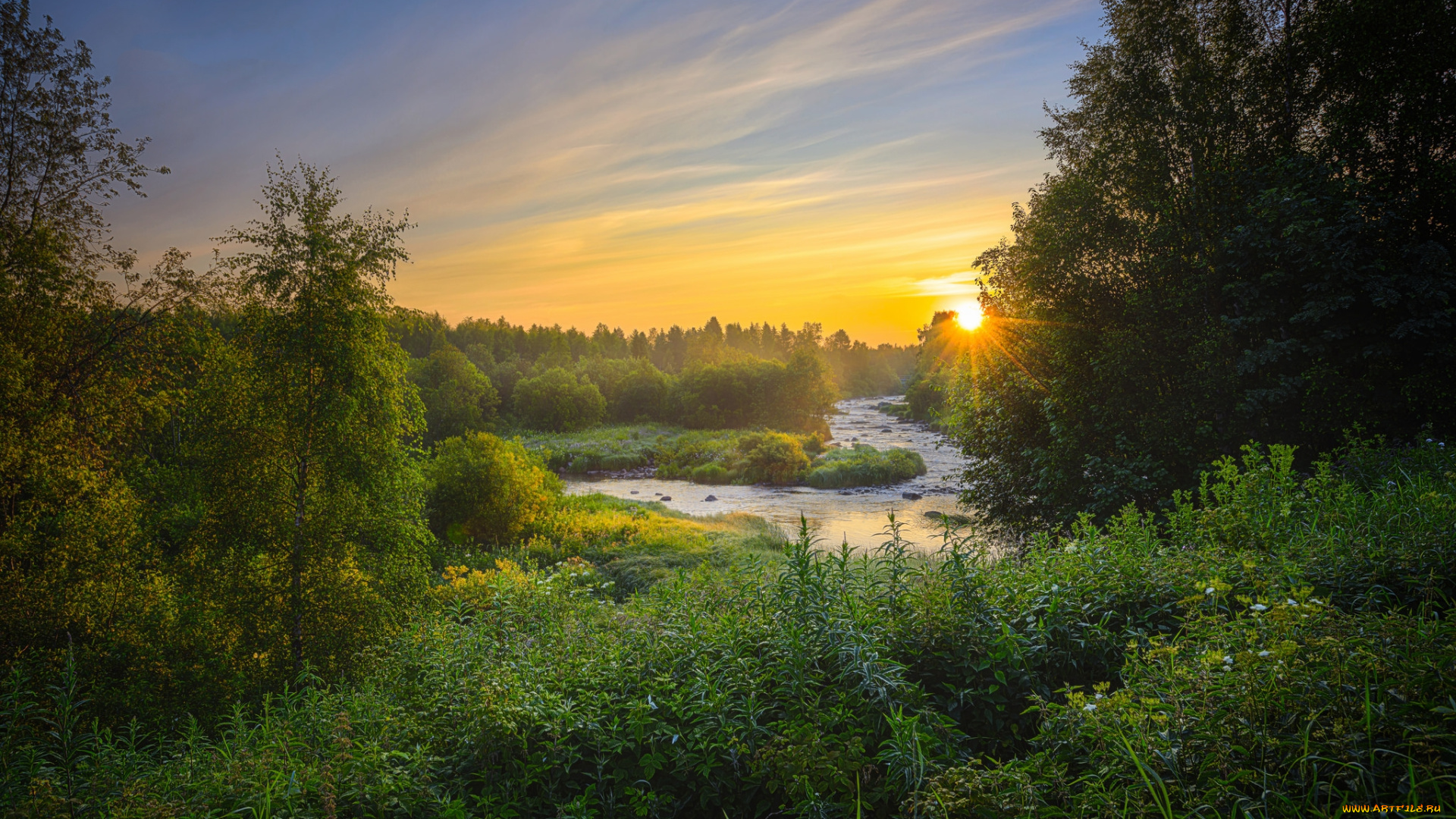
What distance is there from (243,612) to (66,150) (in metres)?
6.90

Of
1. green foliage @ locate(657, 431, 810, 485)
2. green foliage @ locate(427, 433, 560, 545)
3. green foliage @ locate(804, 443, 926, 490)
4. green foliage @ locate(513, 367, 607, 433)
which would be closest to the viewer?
green foliage @ locate(427, 433, 560, 545)

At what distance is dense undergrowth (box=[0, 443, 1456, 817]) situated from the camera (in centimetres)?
236

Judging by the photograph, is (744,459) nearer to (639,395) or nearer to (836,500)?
(836,500)

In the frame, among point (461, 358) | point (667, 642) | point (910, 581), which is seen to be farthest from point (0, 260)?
point (461, 358)

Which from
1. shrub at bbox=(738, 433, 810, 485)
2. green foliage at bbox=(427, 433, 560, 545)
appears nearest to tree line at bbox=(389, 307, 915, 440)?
shrub at bbox=(738, 433, 810, 485)

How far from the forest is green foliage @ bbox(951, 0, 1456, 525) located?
8cm

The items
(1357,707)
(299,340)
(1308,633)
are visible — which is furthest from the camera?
(299,340)

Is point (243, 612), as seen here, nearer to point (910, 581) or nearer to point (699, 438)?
point (910, 581)

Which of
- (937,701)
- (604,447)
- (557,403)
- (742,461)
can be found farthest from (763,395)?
(937,701)

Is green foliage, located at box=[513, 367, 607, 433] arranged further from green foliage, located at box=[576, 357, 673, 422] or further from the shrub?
the shrub

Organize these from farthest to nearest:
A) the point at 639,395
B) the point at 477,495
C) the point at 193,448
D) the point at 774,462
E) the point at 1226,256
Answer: the point at 639,395
the point at 774,462
the point at 477,495
the point at 1226,256
the point at 193,448

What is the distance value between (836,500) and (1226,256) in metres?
19.6

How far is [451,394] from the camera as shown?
2064 inches

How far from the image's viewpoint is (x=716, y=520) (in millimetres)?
24062
